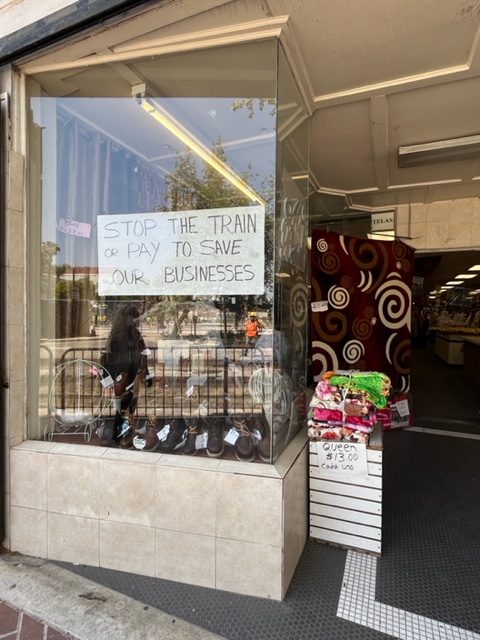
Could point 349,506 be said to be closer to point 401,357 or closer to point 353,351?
point 353,351

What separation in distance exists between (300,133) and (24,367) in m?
2.39

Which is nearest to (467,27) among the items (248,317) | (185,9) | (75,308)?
(185,9)

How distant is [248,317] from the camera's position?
7.23 ft

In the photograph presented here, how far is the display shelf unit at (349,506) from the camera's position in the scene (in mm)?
2074

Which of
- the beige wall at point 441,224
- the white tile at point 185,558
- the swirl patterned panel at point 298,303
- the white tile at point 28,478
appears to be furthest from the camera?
the beige wall at point 441,224

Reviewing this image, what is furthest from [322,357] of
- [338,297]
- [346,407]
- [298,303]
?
[346,407]

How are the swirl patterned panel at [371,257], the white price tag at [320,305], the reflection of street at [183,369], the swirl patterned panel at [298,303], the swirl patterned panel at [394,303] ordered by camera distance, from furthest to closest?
the swirl patterned panel at [394,303] < the swirl patterned panel at [371,257] < the white price tag at [320,305] < the swirl patterned panel at [298,303] < the reflection of street at [183,369]

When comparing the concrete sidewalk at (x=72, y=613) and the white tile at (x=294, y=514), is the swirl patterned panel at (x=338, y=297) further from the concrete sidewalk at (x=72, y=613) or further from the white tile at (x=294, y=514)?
the concrete sidewalk at (x=72, y=613)

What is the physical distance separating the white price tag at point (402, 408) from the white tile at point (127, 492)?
3.11 m

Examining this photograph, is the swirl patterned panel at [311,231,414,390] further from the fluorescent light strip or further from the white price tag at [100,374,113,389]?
the white price tag at [100,374,113,389]

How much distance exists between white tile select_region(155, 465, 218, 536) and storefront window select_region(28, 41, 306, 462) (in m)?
0.20

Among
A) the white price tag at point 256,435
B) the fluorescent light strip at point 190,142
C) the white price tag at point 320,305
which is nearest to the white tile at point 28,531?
the white price tag at point 256,435

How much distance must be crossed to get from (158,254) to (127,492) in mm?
1343

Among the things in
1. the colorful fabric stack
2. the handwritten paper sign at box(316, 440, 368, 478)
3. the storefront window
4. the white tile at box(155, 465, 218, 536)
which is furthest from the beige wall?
the white tile at box(155, 465, 218, 536)
